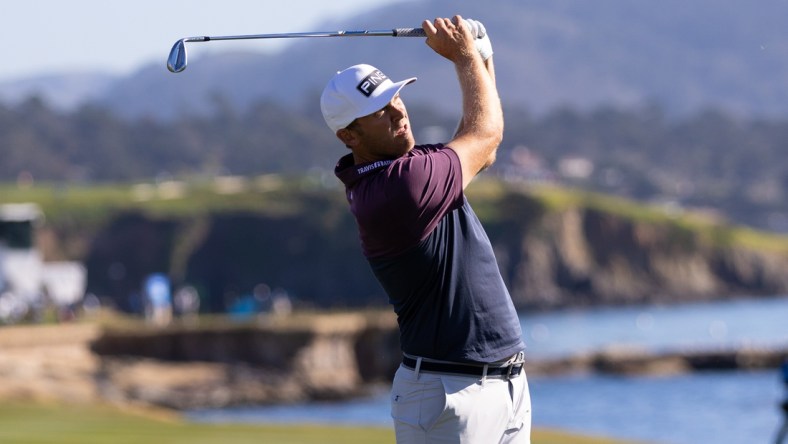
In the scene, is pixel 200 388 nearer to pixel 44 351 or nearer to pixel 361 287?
pixel 44 351

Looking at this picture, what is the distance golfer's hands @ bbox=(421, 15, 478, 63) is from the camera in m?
5.37

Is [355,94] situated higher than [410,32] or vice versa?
[410,32]

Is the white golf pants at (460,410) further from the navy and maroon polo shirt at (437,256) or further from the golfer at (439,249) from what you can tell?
the navy and maroon polo shirt at (437,256)

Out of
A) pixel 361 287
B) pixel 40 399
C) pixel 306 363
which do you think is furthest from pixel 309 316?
pixel 361 287

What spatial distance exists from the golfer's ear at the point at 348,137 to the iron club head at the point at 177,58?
0.86 m

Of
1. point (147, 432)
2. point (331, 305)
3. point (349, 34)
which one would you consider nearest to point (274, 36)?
point (349, 34)

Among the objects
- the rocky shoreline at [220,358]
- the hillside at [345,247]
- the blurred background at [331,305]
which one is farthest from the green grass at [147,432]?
the hillside at [345,247]

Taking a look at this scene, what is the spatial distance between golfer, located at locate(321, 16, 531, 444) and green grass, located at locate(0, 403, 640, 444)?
11.5 meters

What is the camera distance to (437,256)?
527 cm

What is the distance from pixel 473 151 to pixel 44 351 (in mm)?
44575

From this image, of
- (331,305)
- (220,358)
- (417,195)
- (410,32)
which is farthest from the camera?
(331,305)

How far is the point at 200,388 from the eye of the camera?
5475 centimetres

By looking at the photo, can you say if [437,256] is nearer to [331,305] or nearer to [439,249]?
[439,249]

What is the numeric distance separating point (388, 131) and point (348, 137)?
156 millimetres
